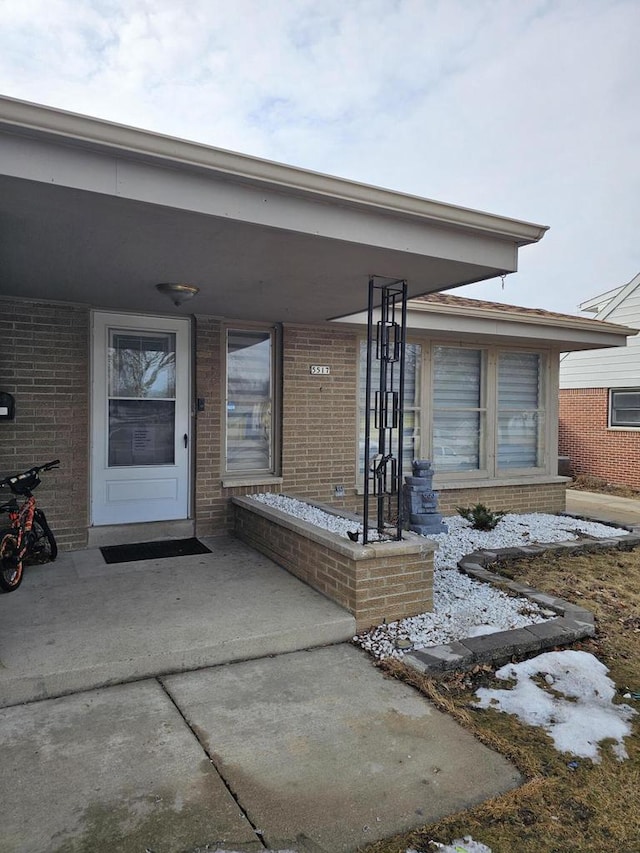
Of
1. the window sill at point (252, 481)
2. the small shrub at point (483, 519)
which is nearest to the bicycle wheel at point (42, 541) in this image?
the window sill at point (252, 481)

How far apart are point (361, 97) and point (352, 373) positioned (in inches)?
195

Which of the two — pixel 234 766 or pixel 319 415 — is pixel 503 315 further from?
pixel 234 766

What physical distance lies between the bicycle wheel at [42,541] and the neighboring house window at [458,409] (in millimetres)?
4758

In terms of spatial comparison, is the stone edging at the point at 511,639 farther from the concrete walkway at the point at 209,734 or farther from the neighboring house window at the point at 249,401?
the neighboring house window at the point at 249,401

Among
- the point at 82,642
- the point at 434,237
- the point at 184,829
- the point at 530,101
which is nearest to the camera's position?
the point at 184,829

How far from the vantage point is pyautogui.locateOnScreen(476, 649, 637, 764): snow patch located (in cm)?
262

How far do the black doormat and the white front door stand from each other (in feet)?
0.98

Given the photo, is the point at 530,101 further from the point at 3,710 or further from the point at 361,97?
the point at 3,710

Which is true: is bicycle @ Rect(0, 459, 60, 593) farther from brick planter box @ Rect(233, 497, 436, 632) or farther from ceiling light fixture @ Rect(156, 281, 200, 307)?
brick planter box @ Rect(233, 497, 436, 632)

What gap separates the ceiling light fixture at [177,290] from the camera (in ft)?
14.8

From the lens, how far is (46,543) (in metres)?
5.07

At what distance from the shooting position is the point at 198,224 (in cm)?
299

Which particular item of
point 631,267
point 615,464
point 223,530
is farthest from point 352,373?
point 631,267

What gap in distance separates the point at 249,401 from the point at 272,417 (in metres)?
0.32
